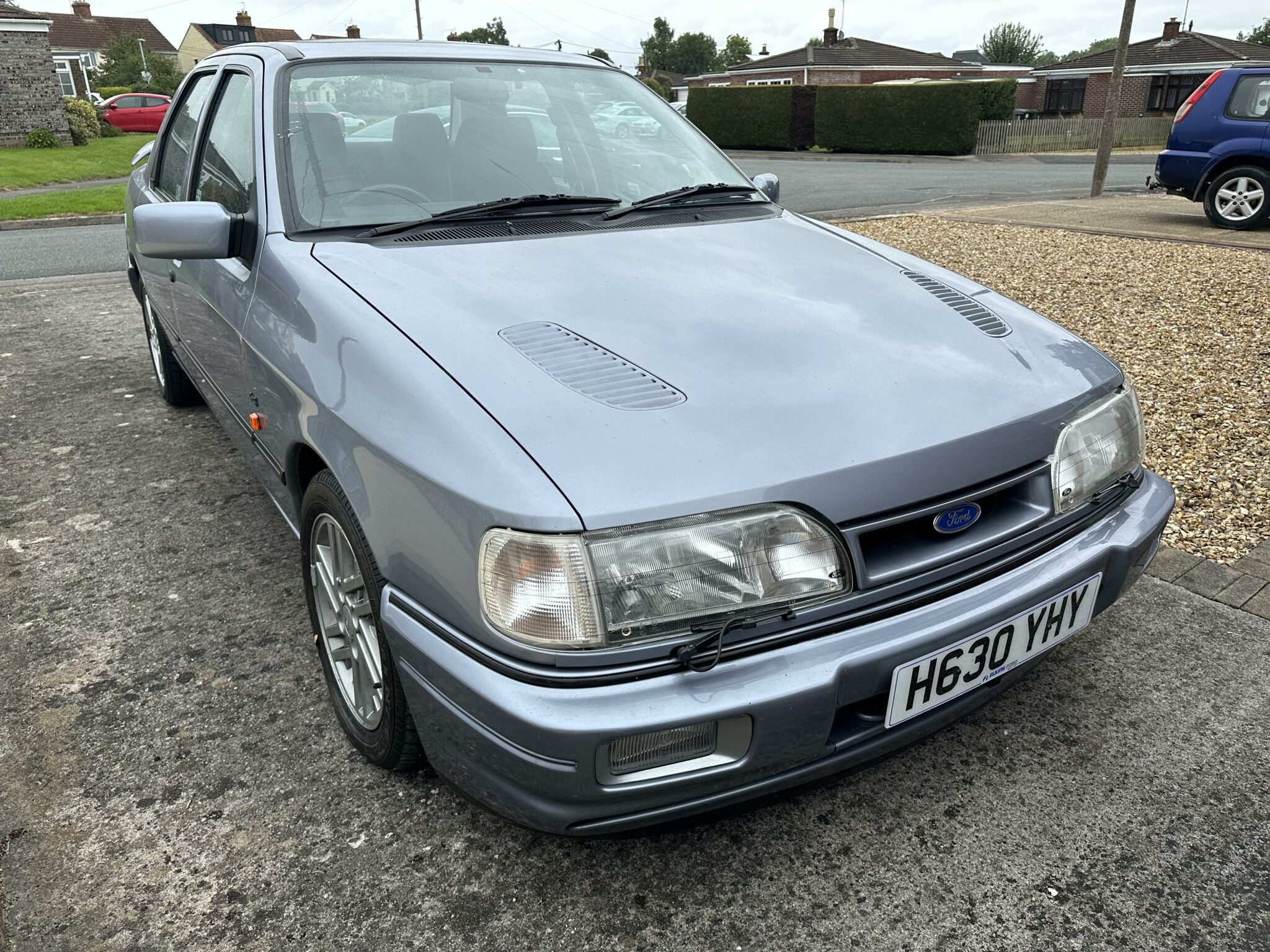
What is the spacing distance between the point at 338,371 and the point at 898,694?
1.28 m

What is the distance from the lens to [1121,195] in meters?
13.8

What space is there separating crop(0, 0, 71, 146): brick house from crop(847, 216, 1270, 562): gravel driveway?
23.9 meters

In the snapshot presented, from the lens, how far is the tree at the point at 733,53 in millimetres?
90375

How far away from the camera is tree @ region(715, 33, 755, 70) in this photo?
90.4 meters

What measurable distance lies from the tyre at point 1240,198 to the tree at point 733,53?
87.7m

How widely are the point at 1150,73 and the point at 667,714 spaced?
45.9 m

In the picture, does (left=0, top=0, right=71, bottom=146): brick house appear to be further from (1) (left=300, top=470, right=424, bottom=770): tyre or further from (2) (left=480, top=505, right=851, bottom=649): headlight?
(2) (left=480, top=505, right=851, bottom=649): headlight

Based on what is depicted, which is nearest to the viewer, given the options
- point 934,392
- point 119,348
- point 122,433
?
point 934,392

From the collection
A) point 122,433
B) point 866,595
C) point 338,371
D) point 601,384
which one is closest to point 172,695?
point 338,371

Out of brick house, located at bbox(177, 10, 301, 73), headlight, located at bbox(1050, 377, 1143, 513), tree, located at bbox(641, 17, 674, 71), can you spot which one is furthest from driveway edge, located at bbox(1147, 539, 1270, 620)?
tree, located at bbox(641, 17, 674, 71)

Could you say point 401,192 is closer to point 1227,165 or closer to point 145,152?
point 145,152

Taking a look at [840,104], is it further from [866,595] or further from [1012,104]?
[866,595]

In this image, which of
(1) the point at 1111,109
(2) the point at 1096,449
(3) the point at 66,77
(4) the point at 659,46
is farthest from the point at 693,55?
(2) the point at 1096,449

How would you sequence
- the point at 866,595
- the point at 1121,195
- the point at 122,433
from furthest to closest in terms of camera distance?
the point at 1121,195 < the point at 122,433 < the point at 866,595
